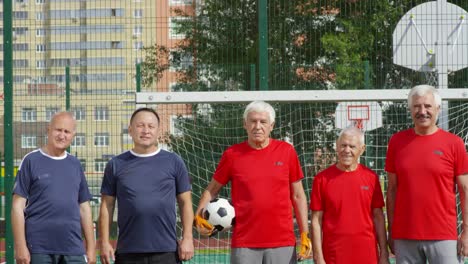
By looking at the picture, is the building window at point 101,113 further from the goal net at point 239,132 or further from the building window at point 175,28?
the building window at point 175,28

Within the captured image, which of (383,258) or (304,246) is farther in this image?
(304,246)

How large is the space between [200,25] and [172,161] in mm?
7582

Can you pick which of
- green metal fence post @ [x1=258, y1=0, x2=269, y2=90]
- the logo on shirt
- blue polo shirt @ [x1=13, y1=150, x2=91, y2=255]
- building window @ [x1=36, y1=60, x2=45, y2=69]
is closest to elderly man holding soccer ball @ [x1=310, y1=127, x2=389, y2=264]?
blue polo shirt @ [x1=13, y1=150, x2=91, y2=255]

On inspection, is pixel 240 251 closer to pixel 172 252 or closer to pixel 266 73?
pixel 172 252

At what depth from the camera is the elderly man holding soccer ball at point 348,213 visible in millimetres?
6453

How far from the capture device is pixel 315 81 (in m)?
11.6

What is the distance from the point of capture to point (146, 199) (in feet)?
20.6

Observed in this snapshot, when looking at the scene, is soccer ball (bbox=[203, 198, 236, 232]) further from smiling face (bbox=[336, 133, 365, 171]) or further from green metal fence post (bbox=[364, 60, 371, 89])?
green metal fence post (bbox=[364, 60, 371, 89])

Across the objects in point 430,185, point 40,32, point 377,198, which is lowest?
point 377,198

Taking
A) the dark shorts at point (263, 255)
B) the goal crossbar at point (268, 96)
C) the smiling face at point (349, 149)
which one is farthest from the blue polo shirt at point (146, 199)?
the goal crossbar at point (268, 96)

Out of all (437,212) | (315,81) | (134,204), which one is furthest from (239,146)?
(315,81)

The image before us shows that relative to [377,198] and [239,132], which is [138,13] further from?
[377,198]

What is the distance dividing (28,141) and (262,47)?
2.73 meters

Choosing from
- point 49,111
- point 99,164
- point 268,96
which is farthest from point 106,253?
point 49,111
